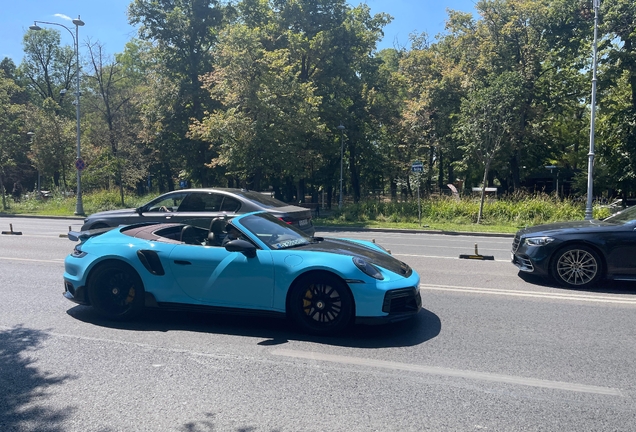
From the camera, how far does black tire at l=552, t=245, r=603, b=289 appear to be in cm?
782

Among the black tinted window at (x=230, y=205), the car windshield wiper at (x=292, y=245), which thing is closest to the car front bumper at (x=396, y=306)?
the car windshield wiper at (x=292, y=245)

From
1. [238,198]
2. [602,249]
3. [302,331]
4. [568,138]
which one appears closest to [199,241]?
[302,331]

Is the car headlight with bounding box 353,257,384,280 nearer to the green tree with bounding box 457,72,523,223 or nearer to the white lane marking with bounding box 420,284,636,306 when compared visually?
the white lane marking with bounding box 420,284,636,306

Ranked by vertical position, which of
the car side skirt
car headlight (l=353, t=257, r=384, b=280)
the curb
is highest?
car headlight (l=353, t=257, r=384, b=280)

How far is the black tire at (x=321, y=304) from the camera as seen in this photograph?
527 cm

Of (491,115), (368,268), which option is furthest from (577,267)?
(491,115)

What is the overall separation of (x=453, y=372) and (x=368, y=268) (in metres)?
1.40

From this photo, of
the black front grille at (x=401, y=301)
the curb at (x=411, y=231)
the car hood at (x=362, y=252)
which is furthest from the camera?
the curb at (x=411, y=231)

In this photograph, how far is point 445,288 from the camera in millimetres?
7848

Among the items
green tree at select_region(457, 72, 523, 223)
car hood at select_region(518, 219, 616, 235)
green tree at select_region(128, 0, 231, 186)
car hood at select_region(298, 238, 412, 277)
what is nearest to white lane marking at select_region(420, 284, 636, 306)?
car hood at select_region(518, 219, 616, 235)

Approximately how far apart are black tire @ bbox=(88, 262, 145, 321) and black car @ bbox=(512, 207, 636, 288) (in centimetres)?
598

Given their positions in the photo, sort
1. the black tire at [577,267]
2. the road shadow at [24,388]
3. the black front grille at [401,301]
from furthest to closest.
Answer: the black tire at [577,267] → the black front grille at [401,301] → the road shadow at [24,388]

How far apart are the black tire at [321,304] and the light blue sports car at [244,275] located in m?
0.01

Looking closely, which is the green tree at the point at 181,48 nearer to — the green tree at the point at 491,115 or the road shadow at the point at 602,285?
the green tree at the point at 491,115
